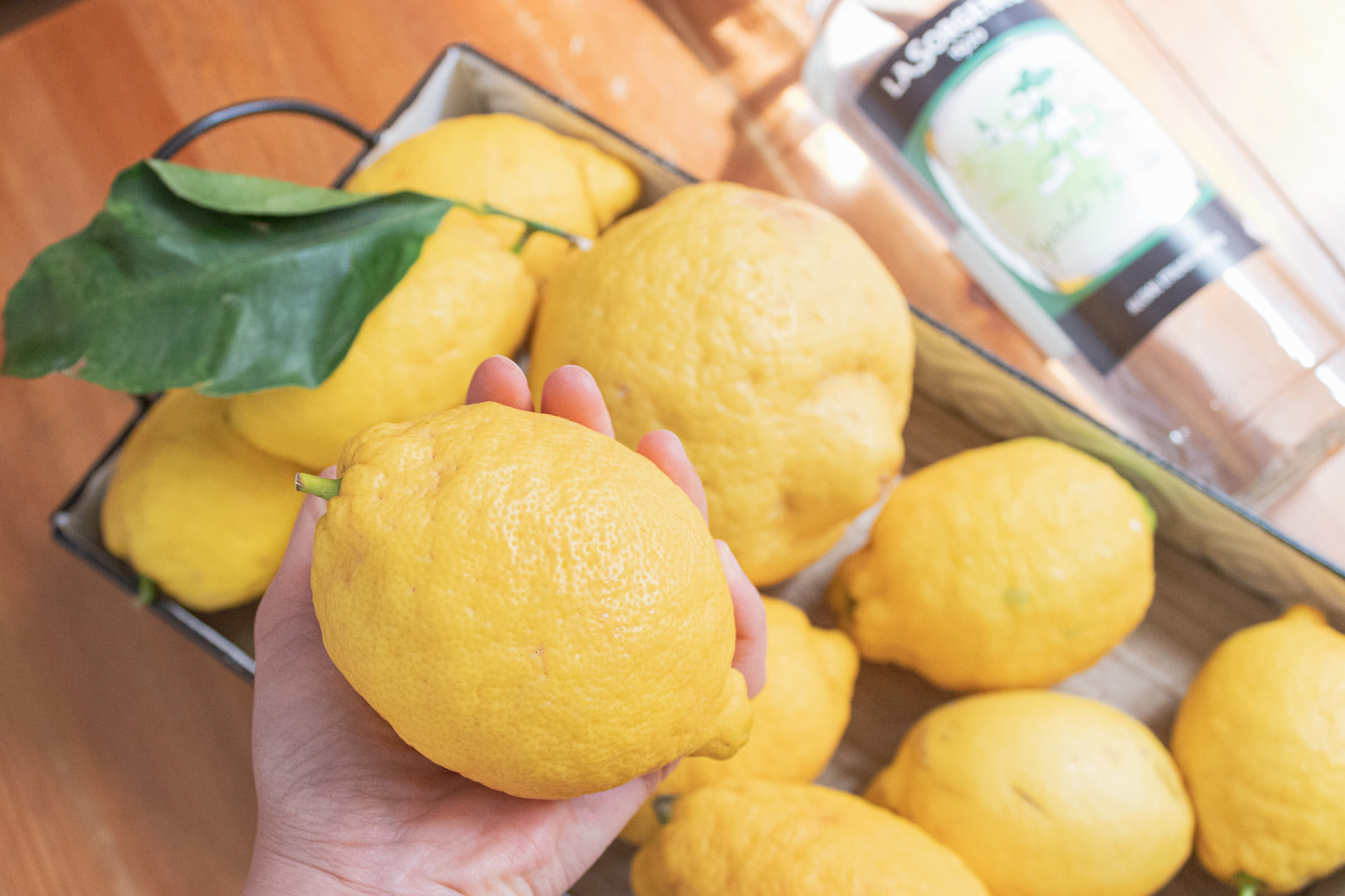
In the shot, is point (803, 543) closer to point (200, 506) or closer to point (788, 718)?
point (788, 718)

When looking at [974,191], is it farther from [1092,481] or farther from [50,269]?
[50,269]

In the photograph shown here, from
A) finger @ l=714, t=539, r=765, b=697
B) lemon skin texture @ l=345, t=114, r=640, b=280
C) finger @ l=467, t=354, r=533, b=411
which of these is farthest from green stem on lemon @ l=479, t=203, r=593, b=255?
finger @ l=714, t=539, r=765, b=697

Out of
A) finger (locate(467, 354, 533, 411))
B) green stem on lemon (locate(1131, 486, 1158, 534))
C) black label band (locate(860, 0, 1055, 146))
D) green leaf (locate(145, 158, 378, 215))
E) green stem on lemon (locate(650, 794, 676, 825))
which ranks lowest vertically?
green stem on lemon (locate(1131, 486, 1158, 534))

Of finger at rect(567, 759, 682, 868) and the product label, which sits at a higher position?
Answer: the product label

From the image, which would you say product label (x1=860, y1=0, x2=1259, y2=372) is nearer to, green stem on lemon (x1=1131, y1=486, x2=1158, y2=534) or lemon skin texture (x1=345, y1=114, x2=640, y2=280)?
green stem on lemon (x1=1131, y1=486, x2=1158, y2=534)

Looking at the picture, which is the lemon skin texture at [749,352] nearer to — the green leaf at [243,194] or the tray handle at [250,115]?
the green leaf at [243,194]

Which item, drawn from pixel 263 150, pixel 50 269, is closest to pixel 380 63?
pixel 263 150
